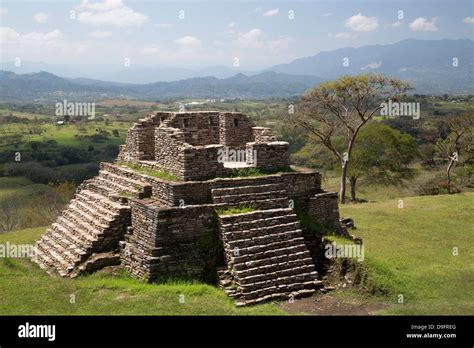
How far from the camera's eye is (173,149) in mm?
14969

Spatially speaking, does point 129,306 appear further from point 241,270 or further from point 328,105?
point 328,105

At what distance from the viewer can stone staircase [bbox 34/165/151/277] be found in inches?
564

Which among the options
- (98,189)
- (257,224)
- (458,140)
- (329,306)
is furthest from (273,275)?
(458,140)

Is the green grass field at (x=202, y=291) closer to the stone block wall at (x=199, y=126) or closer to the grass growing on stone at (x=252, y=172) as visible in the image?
the grass growing on stone at (x=252, y=172)

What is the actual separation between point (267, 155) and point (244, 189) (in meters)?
1.80

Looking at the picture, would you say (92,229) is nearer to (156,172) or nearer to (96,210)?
(96,210)

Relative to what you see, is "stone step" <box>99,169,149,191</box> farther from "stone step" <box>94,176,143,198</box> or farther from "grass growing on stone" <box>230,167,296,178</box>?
"grass growing on stone" <box>230,167,296,178</box>

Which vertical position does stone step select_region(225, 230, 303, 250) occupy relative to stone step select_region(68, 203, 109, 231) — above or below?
below

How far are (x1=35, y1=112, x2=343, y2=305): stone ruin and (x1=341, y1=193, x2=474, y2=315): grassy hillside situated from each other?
2.20 meters

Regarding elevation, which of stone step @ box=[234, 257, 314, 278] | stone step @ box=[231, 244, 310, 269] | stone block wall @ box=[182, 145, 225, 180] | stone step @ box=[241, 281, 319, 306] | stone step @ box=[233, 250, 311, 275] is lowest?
stone step @ box=[241, 281, 319, 306]

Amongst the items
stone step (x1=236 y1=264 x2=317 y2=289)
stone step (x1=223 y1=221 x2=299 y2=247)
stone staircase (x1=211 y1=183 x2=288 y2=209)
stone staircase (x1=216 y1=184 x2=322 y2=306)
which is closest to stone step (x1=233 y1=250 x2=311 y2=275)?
stone staircase (x1=216 y1=184 x2=322 y2=306)

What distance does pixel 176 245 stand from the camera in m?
13.4

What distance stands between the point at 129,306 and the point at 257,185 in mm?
5244
